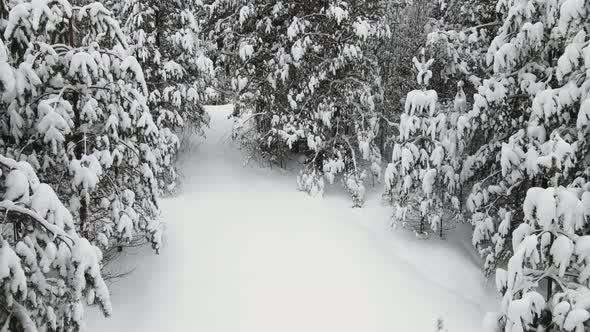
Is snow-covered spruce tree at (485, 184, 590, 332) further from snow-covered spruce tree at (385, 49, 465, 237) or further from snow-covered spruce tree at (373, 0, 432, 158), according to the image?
snow-covered spruce tree at (373, 0, 432, 158)

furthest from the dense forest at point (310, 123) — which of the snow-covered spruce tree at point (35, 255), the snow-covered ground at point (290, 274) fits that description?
the snow-covered ground at point (290, 274)

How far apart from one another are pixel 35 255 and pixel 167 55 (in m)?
9.19

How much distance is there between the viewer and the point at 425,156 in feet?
33.1

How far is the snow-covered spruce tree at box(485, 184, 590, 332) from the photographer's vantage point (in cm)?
571

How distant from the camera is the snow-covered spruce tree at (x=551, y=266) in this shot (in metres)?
5.71

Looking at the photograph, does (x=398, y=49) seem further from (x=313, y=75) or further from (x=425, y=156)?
(x=425, y=156)

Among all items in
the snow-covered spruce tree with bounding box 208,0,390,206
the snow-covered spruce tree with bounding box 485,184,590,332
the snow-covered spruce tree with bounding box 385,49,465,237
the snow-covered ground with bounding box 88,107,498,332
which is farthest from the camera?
the snow-covered spruce tree with bounding box 208,0,390,206

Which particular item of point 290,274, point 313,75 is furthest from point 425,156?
point 290,274

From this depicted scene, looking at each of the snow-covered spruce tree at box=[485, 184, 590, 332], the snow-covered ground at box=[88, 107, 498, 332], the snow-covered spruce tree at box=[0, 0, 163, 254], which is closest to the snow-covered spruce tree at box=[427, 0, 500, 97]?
the snow-covered ground at box=[88, 107, 498, 332]

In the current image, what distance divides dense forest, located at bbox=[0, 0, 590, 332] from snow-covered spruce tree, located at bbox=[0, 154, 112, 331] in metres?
0.02

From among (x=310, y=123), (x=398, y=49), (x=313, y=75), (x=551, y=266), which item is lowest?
(x=310, y=123)

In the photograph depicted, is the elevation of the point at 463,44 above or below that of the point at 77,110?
above

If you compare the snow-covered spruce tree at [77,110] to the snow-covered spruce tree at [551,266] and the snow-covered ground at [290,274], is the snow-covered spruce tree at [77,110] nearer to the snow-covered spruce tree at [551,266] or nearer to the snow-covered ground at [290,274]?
the snow-covered ground at [290,274]

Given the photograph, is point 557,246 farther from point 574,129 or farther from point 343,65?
point 343,65
